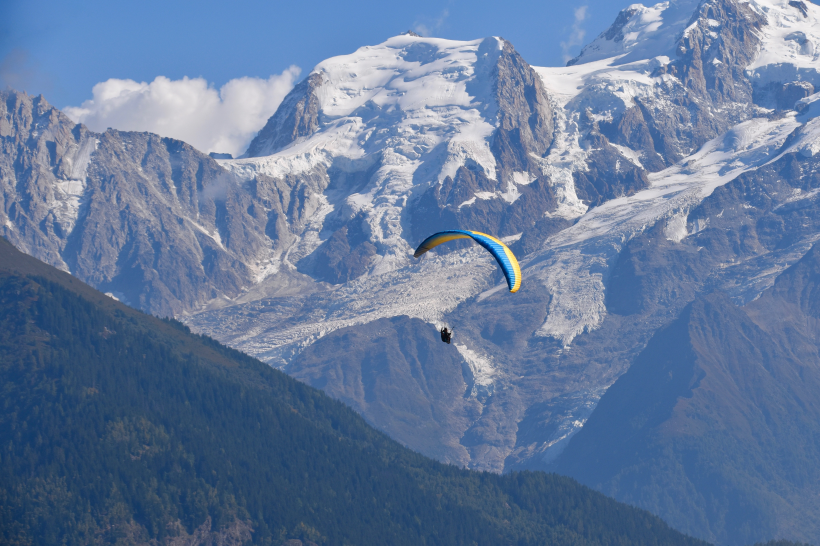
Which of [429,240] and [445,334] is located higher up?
[429,240]

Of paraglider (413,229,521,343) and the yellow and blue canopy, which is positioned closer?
paraglider (413,229,521,343)

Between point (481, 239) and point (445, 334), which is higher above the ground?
point (481, 239)

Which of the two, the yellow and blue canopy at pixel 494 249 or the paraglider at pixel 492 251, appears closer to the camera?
the paraglider at pixel 492 251
